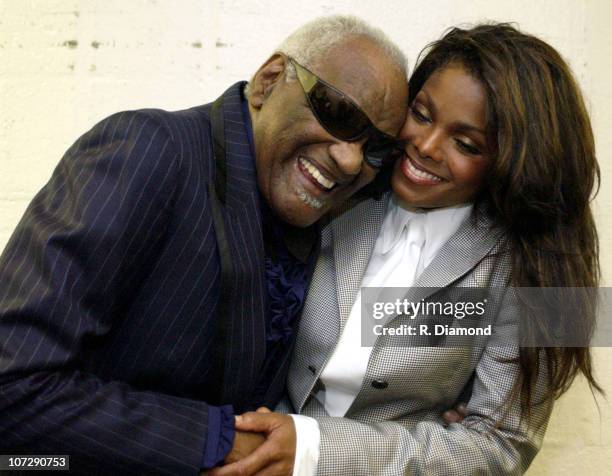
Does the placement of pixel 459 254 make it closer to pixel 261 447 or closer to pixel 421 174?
pixel 421 174

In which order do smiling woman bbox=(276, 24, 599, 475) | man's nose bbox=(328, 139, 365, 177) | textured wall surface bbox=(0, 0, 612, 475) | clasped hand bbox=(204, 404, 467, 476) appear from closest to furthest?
1. clasped hand bbox=(204, 404, 467, 476)
2. man's nose bbox=(328, 139, 365, 177)
3. smiling woman bbox=(276, 24, 599, 475)
4. textured wall surface bbox=(0, 0, 612, 475)

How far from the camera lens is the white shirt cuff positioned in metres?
1.23

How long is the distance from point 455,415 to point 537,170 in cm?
59

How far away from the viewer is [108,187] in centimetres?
102

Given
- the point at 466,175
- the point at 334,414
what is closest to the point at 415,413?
the point at 334,414

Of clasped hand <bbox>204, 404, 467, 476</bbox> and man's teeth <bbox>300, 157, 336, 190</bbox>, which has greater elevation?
man's teeth <bbox>300, 157, 336, 190</bbox>

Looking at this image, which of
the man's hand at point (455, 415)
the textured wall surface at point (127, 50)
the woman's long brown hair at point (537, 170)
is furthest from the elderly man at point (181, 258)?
the textured wall surface at point (127, 50)

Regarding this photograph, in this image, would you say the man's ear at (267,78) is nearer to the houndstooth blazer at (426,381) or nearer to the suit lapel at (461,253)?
the houndstooth blazer at (426,381)

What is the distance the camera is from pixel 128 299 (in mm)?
1109

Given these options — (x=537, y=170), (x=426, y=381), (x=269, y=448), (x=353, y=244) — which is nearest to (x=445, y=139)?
(x=537, y=170)

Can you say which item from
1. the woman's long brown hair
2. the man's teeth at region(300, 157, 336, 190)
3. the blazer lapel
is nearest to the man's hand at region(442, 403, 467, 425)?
the woman's long brown hair

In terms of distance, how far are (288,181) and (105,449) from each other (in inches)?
23.4

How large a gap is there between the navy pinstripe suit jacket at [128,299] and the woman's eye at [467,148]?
475 millimetres

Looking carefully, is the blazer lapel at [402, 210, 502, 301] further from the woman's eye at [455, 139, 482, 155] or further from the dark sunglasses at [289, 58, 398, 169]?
the dark sunglasses at [289, 58, 398, 169]
